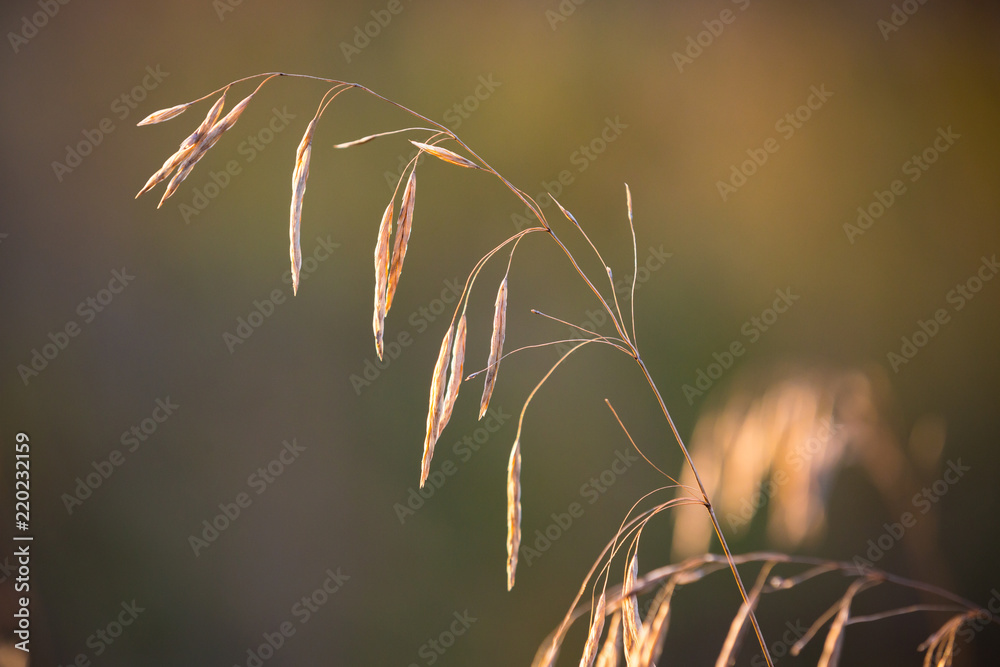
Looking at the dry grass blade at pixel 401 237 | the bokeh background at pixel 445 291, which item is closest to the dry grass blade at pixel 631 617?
the dry grass blade at pixel 401 237

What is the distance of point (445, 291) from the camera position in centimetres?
157

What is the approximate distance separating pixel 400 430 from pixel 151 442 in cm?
58

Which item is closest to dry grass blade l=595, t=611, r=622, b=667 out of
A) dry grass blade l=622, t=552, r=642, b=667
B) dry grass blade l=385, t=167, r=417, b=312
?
dry grass blade l=622, t=552, r=642, b=667

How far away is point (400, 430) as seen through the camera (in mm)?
1545

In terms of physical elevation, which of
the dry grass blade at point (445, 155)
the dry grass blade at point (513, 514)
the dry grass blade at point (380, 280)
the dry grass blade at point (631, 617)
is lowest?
the dry grass blade at point (631, 617)

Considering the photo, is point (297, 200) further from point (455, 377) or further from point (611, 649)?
point (611, 649)

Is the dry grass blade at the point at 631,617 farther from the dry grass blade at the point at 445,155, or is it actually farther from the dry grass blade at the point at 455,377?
the dry grass blade at the point at 445,155

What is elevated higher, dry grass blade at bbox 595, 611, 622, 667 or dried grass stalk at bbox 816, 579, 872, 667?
dry grass blade at bbox 595, 611, 622, 667

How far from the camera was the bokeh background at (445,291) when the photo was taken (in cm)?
145

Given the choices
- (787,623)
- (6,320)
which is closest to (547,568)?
(787,623)

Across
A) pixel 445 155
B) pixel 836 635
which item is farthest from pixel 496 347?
pixel 836 635

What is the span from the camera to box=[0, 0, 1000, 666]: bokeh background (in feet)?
4.75

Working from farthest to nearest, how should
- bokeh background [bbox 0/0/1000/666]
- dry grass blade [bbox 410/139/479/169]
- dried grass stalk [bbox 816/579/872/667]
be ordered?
1. bokeh background [bbox 0/0/1000/666]
2. dry grass blade [bbox 410/139/479/169]
3. dried grass stalk [bbox 816/579/872/667]

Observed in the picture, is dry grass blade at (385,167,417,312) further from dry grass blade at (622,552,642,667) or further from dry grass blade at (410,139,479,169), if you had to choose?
dry grass blade at (622,552,642,667)
